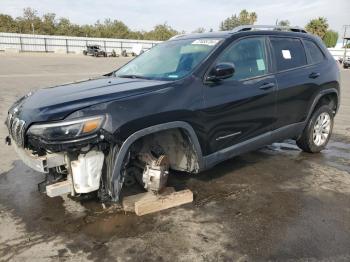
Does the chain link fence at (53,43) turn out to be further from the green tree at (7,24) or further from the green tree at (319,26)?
the green tree at (319,26)

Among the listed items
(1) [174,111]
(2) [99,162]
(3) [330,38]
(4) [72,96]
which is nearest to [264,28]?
(1) [174,111]

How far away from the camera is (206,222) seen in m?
3.71

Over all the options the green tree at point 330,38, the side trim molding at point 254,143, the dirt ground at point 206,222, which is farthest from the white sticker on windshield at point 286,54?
the green tree at point 330,38

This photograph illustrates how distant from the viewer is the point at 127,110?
3361mm

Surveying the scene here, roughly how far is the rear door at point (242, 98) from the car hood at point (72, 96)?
27.1 inches

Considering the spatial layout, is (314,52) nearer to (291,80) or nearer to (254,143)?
(291,80)

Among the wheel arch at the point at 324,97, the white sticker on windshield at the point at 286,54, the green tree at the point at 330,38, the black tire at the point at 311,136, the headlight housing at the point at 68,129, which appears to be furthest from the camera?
the green tree at the point at 330,38

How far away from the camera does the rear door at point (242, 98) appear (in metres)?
4.07

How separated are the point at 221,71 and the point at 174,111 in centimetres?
71

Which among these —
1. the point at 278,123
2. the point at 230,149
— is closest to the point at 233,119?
the point at 230,149

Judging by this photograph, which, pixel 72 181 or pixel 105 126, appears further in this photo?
pixel 72 181

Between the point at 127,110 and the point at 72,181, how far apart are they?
2.71 feet

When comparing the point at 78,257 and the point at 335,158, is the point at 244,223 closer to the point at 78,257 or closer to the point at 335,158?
the point at 78,257

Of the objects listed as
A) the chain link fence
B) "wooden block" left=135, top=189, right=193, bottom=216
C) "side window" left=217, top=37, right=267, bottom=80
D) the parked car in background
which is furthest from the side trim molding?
the chain link fence
